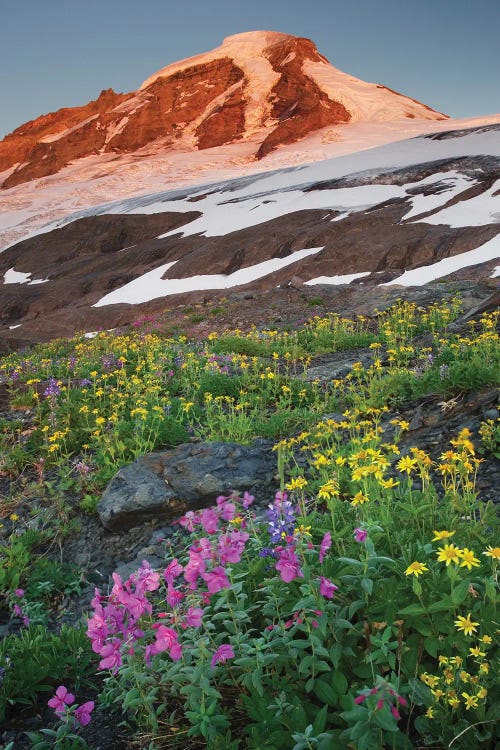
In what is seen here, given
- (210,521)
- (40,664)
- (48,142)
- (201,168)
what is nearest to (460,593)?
(210,521)

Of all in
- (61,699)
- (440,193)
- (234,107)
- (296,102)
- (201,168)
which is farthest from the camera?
(234,107)

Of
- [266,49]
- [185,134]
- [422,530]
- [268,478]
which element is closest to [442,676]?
[422,530]

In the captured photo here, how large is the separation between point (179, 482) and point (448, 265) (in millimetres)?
25478

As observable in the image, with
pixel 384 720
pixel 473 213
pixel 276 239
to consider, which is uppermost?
pixel 276 239

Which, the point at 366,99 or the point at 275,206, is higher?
the point at 366,99

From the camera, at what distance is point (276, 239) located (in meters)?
39.6

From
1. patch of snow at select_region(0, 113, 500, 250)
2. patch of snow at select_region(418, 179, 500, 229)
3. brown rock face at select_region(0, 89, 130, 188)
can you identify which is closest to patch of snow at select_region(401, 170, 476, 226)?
patch of snow at select_region(418, 179, 500, 229)

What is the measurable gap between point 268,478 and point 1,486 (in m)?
3.73

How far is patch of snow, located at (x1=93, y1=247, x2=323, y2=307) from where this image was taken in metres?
34.6

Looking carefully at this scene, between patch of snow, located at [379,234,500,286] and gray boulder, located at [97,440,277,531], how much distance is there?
21.3 m

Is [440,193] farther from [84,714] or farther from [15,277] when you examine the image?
[84,714]

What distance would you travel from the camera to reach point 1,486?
7000 millimetres

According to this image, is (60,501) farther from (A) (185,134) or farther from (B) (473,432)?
(A) (185,134)

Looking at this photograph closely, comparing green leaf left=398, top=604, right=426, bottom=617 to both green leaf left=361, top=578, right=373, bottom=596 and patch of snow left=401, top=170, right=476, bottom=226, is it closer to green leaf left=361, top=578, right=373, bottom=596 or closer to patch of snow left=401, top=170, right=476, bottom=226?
green leaf left=361, top=578, right=373, bottom=596
